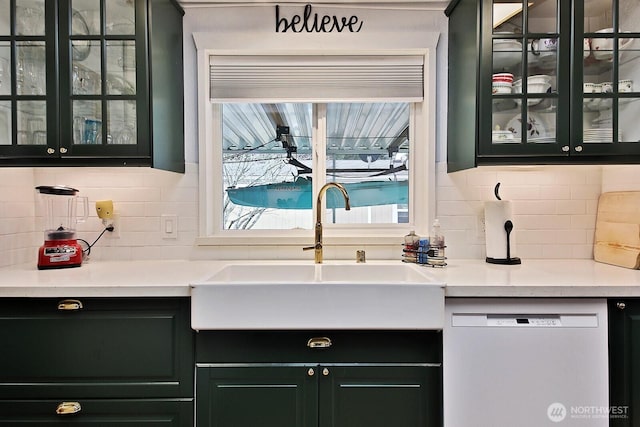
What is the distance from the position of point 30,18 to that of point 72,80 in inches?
12.9

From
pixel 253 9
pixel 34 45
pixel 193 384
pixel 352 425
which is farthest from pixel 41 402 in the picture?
pixel 253 9

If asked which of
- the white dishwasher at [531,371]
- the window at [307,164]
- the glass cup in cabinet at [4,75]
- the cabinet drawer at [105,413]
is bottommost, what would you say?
the cabinet drawer at [105,413]

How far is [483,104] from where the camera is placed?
5.24 ft

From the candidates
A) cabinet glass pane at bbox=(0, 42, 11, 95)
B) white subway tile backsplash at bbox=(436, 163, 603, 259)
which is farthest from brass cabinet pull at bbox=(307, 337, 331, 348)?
cabinet glass pane at bbox=(0, 42, 11, 95)

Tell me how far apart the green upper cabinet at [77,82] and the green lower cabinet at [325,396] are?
3.40 feet

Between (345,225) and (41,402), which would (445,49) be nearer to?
(345,225)

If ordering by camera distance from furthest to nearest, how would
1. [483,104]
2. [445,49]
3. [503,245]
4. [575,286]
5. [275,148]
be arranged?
Answer: 1. [275,148]
2. [445,49]
3. [503,245]
4. [483,104]
5. [575,286]

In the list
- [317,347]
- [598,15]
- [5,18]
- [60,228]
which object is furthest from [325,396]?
[5,18]

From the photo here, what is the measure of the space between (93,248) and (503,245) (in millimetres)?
2116

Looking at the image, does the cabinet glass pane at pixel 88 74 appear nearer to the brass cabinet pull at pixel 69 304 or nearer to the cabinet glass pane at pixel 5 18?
the cabinet glass pane at pixel 5 18

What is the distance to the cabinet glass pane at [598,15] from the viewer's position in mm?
1583

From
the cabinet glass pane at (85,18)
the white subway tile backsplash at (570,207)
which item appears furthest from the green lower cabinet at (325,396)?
the cabinet glass pane at (85,18)

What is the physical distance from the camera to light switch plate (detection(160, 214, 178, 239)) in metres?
1.97

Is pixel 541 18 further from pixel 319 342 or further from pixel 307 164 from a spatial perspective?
pixel 319 342
